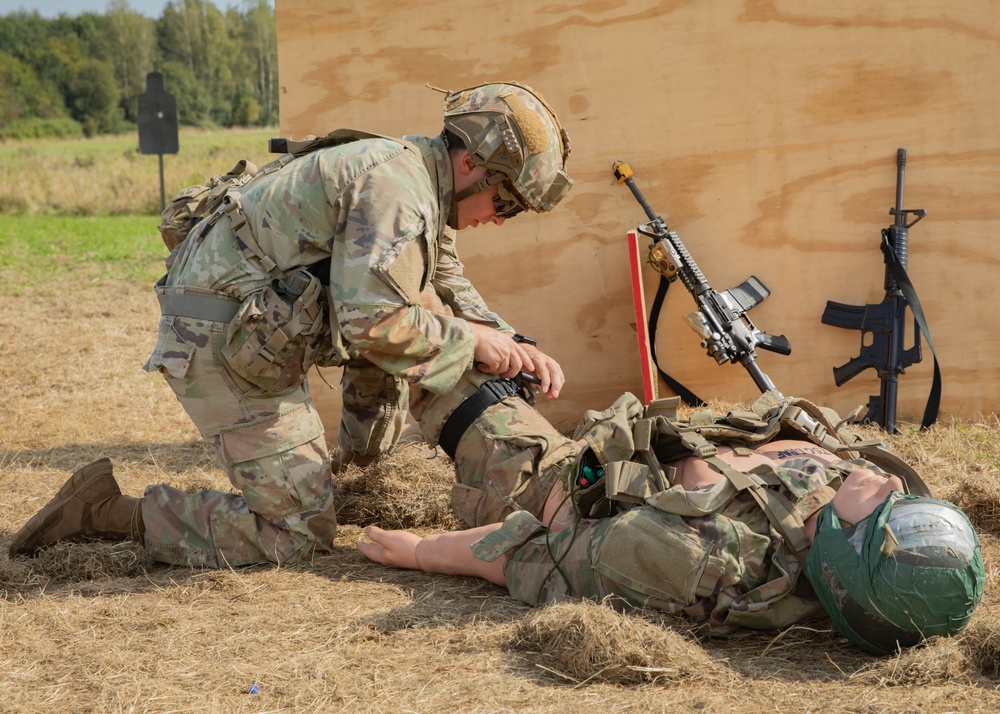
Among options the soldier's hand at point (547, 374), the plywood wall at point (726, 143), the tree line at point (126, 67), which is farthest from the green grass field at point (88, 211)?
the tree line at point (126, 67)

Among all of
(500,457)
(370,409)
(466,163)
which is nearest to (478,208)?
(466,163)

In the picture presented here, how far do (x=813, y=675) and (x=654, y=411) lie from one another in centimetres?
90

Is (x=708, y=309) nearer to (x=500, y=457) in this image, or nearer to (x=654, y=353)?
(x=654, y=353)

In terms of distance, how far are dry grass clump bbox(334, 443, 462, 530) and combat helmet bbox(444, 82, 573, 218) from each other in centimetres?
119

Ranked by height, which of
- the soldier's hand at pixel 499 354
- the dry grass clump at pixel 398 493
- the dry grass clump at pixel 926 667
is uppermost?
the soldier's hand at pixel 499 354

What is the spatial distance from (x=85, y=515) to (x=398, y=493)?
112 centimetres

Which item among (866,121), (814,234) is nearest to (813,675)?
(814,234)

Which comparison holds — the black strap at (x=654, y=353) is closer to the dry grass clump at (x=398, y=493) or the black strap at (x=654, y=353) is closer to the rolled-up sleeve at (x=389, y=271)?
the dry grass clump at (x=398, y=493)

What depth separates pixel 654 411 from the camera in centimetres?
305

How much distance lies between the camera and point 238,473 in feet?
10.5

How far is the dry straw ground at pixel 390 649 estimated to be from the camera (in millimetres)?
2344

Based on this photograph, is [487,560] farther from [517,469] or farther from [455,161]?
[455,161]

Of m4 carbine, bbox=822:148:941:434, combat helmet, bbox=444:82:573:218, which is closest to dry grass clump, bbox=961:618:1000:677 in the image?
combat helmet, bbox=444:82:573:218

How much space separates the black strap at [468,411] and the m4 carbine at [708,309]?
4.52 ft
